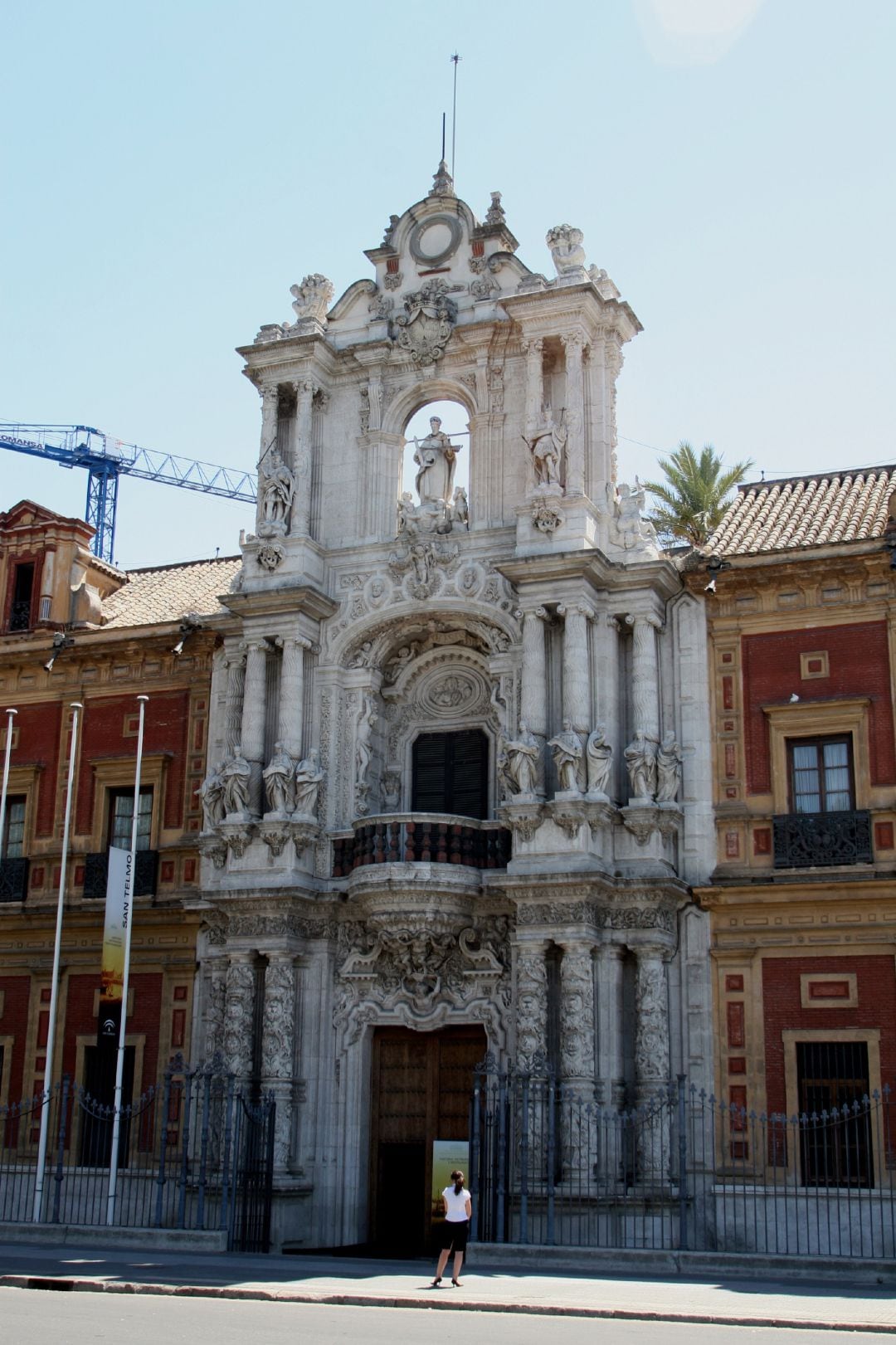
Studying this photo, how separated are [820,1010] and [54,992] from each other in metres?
13.1

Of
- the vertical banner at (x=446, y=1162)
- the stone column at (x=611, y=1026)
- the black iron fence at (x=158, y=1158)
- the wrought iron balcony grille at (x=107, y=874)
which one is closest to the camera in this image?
the stone column at (x=611, y=1026)

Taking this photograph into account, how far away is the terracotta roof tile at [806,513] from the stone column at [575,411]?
107 inches

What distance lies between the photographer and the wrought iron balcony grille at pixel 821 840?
79.5 ft

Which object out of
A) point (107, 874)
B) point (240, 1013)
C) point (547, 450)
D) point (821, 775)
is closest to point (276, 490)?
point (547, 450)

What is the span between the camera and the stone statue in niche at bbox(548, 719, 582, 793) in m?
24.5

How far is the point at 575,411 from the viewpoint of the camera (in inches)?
1061

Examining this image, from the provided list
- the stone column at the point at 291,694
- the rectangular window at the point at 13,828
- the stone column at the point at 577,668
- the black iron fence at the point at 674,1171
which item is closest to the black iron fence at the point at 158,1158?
the black iron fence at the point at 674,1171

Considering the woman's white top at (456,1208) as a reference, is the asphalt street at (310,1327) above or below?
below

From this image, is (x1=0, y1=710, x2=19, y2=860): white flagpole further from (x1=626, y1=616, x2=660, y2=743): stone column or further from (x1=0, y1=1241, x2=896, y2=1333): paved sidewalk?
(x1=626, y1=616, x2=660, y2=743): stone column

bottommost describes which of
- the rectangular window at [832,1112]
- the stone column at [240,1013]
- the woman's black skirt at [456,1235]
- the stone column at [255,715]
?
the woman's black skirt at [456,1235]

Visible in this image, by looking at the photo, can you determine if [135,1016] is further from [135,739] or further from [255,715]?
[255,715]

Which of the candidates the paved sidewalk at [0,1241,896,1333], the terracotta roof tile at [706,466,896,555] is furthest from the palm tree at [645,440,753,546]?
the paved sidewalk at [0,1241,896,1333]

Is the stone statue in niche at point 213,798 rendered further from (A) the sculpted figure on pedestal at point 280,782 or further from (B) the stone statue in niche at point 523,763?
(B) the stone statue in niche at point 523,763

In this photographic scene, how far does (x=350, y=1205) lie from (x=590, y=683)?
9162mm
